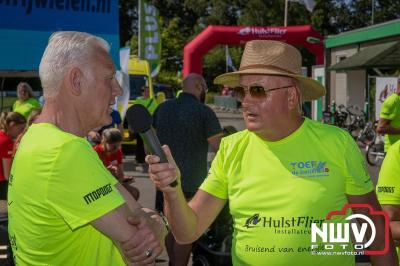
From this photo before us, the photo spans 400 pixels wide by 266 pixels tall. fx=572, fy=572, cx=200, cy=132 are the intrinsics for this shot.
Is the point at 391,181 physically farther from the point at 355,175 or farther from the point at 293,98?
the point at 293,98

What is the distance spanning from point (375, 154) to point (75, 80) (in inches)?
543

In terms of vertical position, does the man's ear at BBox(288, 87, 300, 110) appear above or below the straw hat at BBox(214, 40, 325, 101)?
below

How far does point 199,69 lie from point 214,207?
61.2 feet

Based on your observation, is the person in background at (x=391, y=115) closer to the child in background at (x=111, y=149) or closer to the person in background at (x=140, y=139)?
the child in background at (x=111, y=149)

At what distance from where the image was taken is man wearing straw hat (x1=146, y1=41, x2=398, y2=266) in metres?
2.59

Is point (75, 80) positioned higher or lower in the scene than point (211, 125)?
higher

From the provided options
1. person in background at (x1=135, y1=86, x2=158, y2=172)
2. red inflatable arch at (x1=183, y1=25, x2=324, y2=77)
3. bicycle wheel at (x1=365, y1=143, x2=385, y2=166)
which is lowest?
bicycle wheel at (x1=365, y1=143, x2=385, y2=166)

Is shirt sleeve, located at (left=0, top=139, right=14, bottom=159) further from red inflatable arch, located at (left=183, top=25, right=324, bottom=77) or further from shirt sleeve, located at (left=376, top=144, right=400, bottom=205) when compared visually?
red inflatable arch, located at (left=183, top=25, right=324, bottom=77)

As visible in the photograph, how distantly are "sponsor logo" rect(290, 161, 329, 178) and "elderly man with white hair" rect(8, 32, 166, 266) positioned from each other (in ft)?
2.65

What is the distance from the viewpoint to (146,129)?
1.97 metres

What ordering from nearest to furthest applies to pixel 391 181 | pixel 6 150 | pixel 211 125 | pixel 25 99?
pixel 391 181 → pixel 211 125 → pixel 6 150 → pixel 25 99

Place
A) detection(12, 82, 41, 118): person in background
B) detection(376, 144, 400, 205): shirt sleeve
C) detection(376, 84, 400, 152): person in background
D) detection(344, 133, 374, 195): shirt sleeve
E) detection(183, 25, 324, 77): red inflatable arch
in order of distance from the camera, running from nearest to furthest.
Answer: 1. detection(344, 133, 374, 195): shirt sleeve
2. detection(376, 144, 400, 205): shirt sleeve
3. detection(376, 84, 400, 152): person in background
4. detection(12, 82, 41, 118): person in background
5. detection(183, 25, 324, 77): red inflatable arch

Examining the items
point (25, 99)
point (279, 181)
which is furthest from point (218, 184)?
point (25, 99)

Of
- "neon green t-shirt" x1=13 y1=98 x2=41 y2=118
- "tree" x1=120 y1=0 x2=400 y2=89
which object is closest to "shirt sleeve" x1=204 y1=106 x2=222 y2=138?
"neon green t-shirt" x1=13 y1=98 x2=41 y2=118
